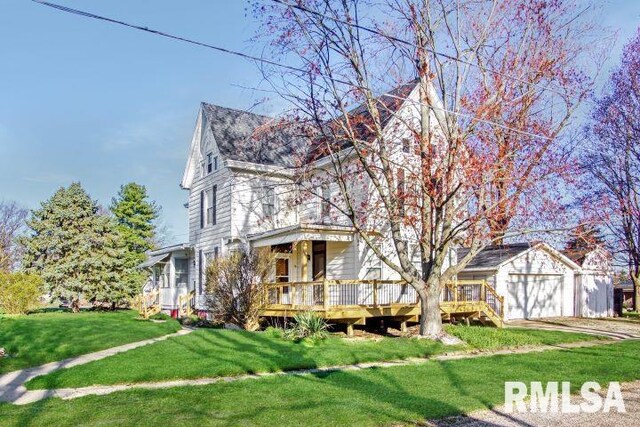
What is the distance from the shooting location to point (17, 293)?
23.2 metres

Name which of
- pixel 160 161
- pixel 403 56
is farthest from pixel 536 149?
pixel 160 161

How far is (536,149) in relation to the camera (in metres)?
15.2

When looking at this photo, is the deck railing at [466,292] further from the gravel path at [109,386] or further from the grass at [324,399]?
the grass at [324,399]

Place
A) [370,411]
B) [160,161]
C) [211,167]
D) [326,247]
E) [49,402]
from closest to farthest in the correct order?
[370,411] → [49,402] → [326,247] → [211,167] → [160,161]

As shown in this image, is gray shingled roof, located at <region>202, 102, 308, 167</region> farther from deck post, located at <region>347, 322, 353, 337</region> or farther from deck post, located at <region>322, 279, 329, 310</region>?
deck post, located at <region>347, 322, 353, 337</region>

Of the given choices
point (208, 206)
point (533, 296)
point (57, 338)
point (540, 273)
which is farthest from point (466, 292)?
point (57, 338)

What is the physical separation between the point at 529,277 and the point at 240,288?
47.5 feet

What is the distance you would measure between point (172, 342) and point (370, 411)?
7.61 metres

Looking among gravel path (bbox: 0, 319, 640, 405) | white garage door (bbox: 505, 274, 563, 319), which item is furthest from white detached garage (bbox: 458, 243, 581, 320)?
gravel path (bbox: 0, 319, 640, 405)

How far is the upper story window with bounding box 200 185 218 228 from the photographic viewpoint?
2255 cm

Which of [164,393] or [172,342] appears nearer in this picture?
[164,393]

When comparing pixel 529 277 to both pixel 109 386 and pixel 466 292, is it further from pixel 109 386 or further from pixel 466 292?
pixel 109 386

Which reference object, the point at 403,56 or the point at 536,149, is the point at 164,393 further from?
the point at 536,149

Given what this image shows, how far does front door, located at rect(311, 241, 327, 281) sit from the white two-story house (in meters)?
0.04
